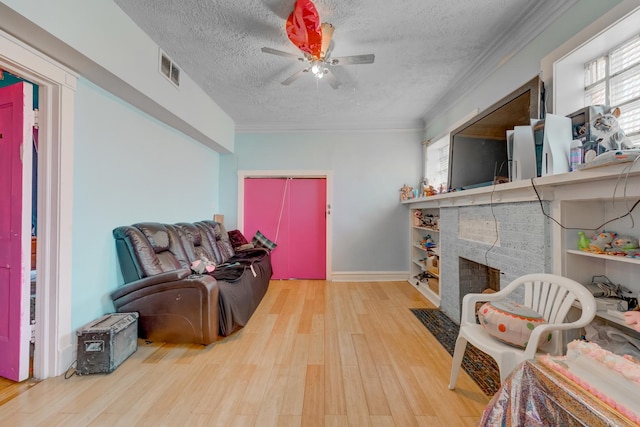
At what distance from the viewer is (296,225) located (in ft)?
13.2

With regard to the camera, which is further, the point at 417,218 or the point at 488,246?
the point at 417,218

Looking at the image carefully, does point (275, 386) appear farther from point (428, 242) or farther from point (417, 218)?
point (417, 218)

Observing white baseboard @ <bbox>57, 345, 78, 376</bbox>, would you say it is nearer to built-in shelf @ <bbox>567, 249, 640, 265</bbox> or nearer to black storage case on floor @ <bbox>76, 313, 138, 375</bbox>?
black storage case on floor @ <bbox>76, 313, 138, 375</bbox>

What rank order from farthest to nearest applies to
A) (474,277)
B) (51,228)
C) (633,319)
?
(474,277) → (51,228) → (633,319)

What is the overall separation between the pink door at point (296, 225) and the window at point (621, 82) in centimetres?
306

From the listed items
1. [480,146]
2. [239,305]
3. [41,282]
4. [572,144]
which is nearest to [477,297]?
[572,144]

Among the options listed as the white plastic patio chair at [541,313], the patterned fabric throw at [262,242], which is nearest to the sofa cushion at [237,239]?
the patterned fabric throw at [262,242]

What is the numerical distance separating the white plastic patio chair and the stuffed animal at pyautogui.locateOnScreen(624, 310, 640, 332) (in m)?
0.10

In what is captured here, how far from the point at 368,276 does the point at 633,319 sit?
300 centimetres

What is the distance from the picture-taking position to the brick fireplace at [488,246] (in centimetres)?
159

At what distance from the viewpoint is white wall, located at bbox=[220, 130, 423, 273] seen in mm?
3934

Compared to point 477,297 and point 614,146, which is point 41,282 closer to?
point 477,297

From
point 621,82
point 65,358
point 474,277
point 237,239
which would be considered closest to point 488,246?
point 474,277

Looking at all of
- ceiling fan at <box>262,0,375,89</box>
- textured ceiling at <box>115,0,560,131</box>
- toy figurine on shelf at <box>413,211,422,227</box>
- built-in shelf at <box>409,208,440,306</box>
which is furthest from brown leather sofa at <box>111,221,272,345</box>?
toy figurine on shelf at <box>413,211,422,227</box>
